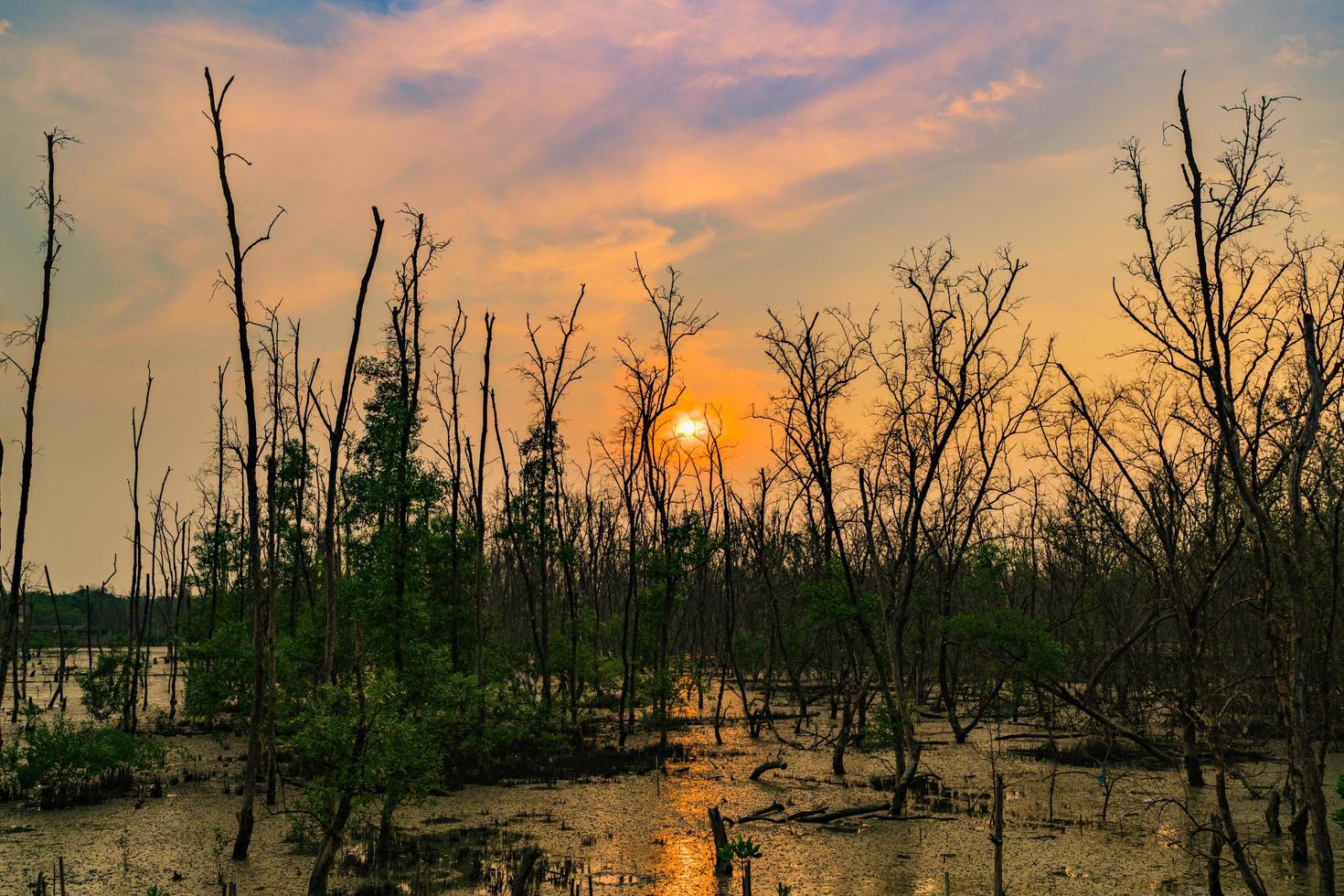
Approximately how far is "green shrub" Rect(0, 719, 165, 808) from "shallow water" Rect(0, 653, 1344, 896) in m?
0.56

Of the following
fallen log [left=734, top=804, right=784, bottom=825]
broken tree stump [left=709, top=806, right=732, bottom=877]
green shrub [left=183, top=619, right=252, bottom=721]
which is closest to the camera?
broken tree stump [left=709, top=806, right=732, bottom=877]

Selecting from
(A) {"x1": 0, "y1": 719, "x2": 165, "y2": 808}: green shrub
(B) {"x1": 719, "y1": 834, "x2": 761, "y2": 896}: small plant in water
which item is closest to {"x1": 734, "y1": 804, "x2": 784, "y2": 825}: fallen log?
(B) {"x1": 719, "y1": 834, "x2": 761, "y2": 896}: small plant in water

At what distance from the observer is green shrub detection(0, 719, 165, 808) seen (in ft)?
57.2

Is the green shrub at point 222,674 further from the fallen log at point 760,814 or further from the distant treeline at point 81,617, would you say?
the distant treeline at point 81,617

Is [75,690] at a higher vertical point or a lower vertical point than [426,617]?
lower

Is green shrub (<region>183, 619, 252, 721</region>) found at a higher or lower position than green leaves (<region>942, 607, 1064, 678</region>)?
lower

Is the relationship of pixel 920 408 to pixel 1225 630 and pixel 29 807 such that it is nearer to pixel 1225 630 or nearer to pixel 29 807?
pixel 1225 630

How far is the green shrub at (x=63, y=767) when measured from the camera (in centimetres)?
1744

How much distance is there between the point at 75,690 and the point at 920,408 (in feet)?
131

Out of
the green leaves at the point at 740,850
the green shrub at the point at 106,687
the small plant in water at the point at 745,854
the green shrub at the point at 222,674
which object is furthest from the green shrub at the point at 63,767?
the small plant in water at the point at 745,854

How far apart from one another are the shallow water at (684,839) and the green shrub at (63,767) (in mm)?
555

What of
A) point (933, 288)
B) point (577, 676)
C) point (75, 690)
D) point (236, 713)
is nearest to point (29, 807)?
point (236, 713)

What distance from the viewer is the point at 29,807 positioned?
16891 mm

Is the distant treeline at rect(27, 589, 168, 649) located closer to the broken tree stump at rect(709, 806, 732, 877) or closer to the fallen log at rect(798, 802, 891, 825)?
the fallen log at rect(798, 802, 891, 825)
